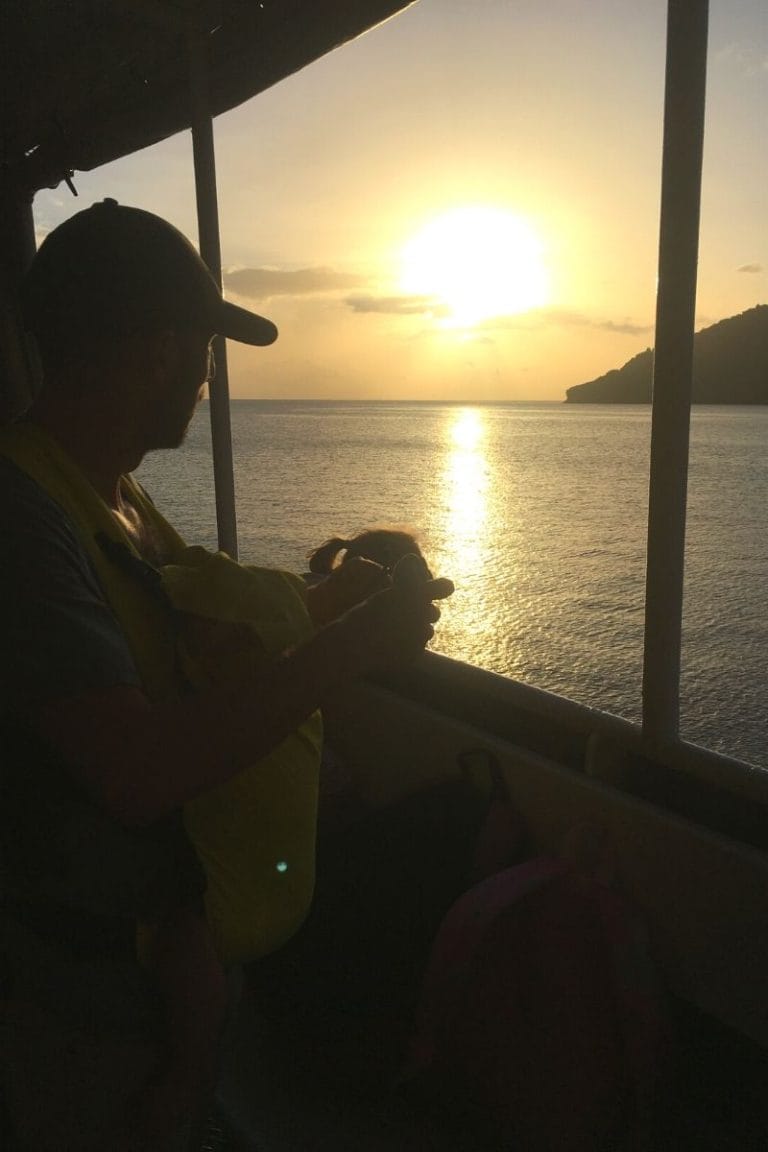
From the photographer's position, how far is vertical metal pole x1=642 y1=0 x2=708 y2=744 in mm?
1494

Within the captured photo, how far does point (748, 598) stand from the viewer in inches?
468

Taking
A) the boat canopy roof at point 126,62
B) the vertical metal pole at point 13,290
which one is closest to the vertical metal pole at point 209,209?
the boat canopy roof at point 126,62

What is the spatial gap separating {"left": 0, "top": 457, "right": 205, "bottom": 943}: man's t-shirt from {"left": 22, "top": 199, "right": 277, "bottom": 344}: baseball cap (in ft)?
0.81

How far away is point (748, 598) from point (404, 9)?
11049 millimetres

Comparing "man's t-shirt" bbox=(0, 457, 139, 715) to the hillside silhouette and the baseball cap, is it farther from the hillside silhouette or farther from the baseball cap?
the hillside silhouette

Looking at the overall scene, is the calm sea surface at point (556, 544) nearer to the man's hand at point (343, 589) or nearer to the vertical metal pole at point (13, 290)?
the man's hand at point (343, 589)

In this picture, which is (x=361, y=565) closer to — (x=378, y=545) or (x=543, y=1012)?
(x=378, y=545)

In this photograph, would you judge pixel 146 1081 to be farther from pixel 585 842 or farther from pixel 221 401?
pixel 221 401

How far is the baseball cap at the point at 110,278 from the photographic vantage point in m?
1.16

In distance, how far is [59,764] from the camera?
1.03m

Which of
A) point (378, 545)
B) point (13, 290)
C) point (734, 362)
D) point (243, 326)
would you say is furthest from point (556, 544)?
point (734, 362)

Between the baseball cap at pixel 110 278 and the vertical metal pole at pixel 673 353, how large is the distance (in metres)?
0.86

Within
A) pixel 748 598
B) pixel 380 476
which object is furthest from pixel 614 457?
pixel 748 598

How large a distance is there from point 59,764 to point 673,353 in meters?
1.23
